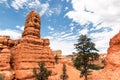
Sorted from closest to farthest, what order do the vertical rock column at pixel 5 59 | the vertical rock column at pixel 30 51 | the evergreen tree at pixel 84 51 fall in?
the evergreen tree at pixel 84 51
the vertical rock column at pixel 5 59
the vertical rock column at pixel 30 51

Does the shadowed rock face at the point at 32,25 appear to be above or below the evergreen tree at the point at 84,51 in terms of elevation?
above

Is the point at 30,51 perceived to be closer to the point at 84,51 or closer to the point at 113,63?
the point at 84,51

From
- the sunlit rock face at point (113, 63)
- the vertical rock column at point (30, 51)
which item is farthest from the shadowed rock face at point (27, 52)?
the sunlit rock face at point (113, 63)

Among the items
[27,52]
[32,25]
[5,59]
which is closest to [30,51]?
[27,52]

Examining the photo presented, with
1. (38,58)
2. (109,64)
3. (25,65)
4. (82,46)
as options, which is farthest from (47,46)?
(109,64)

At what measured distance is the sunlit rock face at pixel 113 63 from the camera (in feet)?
74.1

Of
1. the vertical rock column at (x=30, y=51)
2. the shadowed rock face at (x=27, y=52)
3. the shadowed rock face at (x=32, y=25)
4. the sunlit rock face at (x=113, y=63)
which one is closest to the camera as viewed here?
the sunlit rock face at (x=113, y=63)

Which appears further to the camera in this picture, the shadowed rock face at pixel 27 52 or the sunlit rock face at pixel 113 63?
the shadowed rock face at pixel 27 52

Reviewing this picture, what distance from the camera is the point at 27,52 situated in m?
74.6

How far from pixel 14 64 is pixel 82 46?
30297 mm

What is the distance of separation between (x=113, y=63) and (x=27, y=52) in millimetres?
53687

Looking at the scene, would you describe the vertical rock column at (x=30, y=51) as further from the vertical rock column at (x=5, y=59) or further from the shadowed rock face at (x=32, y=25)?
the vertical rock column at (x=5, y=59)

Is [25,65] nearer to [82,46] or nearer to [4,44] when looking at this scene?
[4,44]

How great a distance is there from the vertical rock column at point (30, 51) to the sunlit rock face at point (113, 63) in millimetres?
48572
